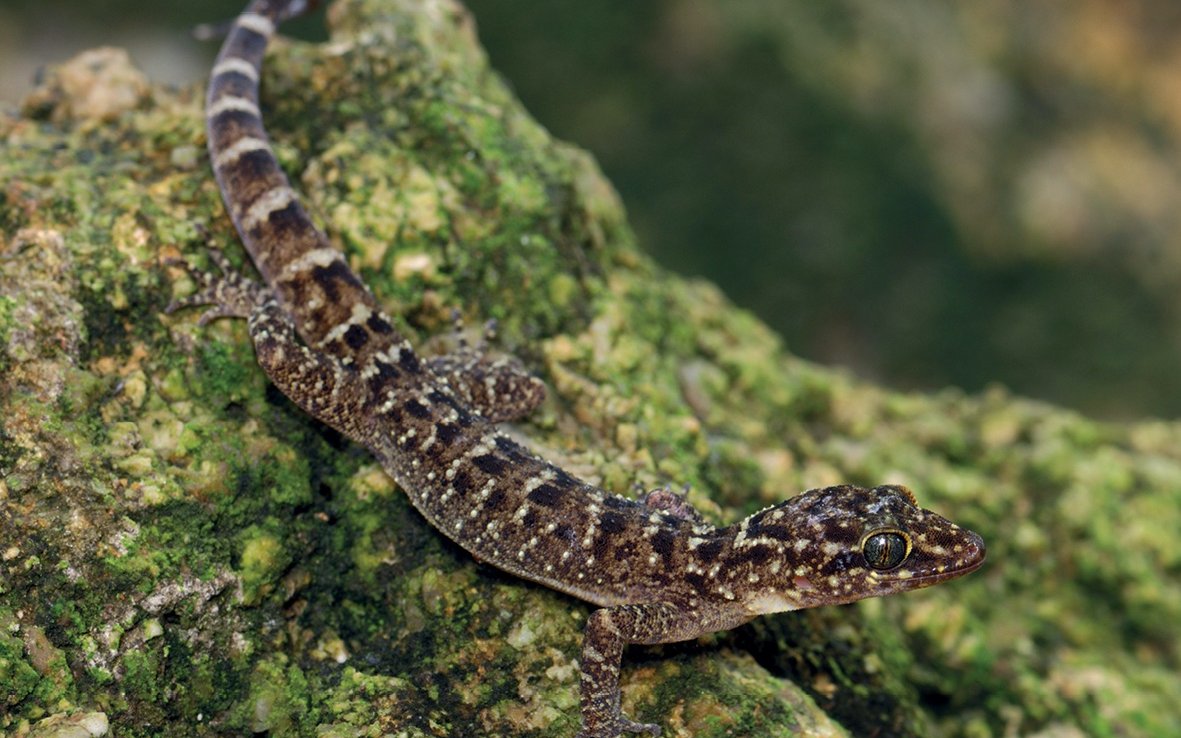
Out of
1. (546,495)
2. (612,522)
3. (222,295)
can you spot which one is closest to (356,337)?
(222,295)

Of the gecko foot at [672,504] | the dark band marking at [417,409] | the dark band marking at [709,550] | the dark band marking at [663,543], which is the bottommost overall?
the dark band marking at [417,409]

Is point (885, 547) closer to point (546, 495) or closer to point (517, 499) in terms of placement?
point (546, 495)

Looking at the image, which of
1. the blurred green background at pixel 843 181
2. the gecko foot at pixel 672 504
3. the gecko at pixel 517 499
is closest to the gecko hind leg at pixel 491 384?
the gecko at pixel 517 499

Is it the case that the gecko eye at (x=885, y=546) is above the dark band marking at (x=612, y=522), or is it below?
above

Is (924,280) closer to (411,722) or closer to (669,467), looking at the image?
(669,467)

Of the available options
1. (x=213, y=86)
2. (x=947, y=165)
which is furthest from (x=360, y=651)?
(x=947, y=165)

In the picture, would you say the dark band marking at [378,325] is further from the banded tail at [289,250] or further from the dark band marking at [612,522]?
the dark band marking at [612,522]
